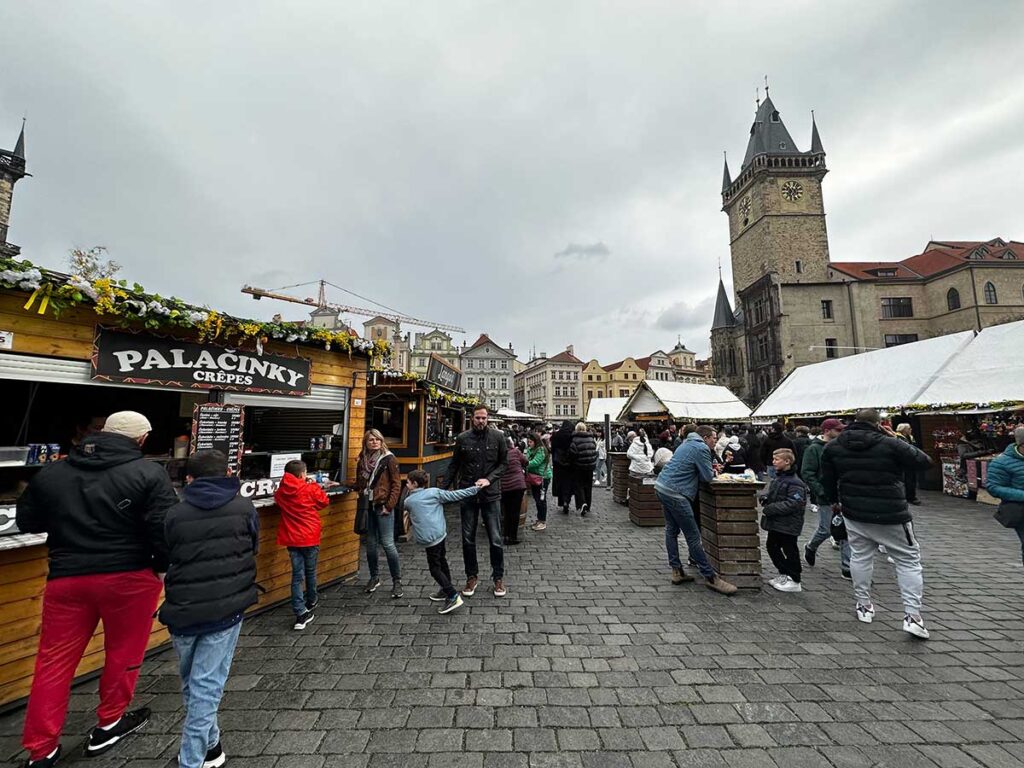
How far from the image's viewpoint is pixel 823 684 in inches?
120

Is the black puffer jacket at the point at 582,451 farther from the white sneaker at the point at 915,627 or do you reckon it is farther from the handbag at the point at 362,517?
the white sneaker at the point at 915,627

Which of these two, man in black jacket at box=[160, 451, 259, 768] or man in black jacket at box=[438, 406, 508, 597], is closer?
man in black jacket at box=[160, 451, 259, 768]

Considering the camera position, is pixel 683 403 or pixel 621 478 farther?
pixel 683 403

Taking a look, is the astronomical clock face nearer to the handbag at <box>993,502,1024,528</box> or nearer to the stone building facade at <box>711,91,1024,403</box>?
the stone building facade at <box>711,91,1024,403</box>

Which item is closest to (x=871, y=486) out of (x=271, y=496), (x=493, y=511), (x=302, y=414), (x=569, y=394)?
(x=493, y=511)

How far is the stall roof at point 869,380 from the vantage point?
1184 cm

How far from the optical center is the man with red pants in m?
2.38

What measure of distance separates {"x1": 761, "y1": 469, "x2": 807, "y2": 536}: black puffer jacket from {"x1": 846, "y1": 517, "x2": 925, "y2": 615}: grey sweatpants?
58 cm

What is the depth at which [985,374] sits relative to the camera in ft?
34.0

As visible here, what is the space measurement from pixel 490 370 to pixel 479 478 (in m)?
64.2

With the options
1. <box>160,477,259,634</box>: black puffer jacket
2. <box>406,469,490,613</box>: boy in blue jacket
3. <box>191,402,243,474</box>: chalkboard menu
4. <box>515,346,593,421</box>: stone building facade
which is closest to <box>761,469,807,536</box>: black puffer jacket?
<box>406,469,490,613</box>: boy in blue jacket

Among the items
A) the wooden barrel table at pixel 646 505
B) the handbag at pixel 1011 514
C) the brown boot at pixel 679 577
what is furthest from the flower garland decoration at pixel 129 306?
the handbag at pixel 1011 514

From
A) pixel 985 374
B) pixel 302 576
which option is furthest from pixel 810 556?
pixel 985 374

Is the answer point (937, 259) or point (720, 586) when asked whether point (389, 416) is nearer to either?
point (720, 586)
